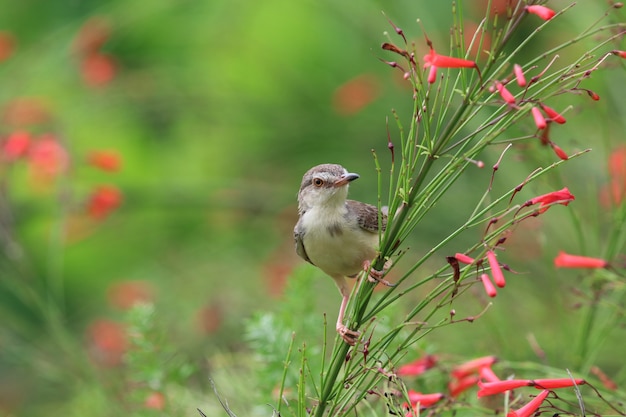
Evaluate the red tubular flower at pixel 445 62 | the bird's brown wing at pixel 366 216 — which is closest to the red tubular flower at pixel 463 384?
the bird's brown wing at pixel 366 216

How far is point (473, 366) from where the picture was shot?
3053 mm

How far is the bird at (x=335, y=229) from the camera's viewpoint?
363cm

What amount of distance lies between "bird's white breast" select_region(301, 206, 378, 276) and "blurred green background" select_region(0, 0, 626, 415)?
25.5 inches

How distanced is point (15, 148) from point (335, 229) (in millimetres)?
2948

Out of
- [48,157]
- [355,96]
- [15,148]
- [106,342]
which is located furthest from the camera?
[355,96]

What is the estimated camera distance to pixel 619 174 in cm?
434

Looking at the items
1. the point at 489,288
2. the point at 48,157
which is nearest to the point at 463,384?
the point at 489,288

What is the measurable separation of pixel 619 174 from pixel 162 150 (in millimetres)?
6656

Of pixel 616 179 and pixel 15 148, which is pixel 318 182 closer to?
pixel 616 179

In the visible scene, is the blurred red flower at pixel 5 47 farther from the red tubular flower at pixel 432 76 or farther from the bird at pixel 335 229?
the red tubular flower at pixel 432 76

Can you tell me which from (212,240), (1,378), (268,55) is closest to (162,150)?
(268,55)

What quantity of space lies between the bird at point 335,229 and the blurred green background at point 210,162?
2.14 feet

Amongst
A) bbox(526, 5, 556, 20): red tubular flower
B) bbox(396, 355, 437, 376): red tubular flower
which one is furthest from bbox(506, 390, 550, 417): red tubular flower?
bbox(526, 5, 556, 20): red tubular flower

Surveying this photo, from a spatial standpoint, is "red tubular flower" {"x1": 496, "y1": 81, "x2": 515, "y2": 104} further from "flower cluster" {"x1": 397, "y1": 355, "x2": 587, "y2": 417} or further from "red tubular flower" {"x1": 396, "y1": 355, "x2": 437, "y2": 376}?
"red tubular flower" {"x1": 396, "y1": 355, "x2": 437, "y2": 376}
